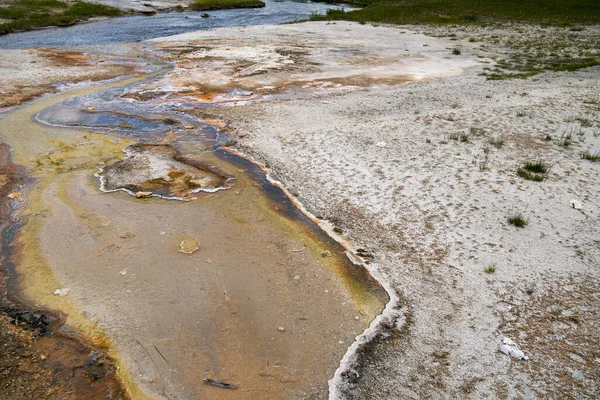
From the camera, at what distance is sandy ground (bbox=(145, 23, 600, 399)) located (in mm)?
4977

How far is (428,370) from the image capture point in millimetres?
4930

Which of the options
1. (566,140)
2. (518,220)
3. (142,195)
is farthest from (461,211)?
(142,195)

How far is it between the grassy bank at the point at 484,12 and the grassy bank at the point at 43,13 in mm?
19383

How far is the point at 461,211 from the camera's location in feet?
25.6

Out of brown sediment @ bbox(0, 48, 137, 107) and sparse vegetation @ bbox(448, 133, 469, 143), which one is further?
brown sediment @ bbox(0, 48, 137, 107)

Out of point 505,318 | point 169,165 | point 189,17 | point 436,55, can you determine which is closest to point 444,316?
point 505,318

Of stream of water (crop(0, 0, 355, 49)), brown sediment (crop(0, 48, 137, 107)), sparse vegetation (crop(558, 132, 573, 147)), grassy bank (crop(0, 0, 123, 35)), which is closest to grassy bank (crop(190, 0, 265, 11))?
stream of water (crop(0, 0, 355, 49))

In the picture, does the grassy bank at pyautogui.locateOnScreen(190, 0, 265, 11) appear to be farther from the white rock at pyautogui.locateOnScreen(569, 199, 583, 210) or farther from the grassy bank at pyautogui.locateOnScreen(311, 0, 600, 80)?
the white rock at pyautogui.locateOnScreen(569, 199, 583, 210)

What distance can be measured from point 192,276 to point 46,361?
210 cm

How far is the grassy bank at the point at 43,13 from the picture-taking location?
96.1ft

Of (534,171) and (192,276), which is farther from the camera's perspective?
(534,171)

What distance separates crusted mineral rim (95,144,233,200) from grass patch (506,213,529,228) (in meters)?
5.37

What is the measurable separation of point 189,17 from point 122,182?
32510mm

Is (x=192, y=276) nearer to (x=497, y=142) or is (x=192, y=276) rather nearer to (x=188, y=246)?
(x=188, y=246)
